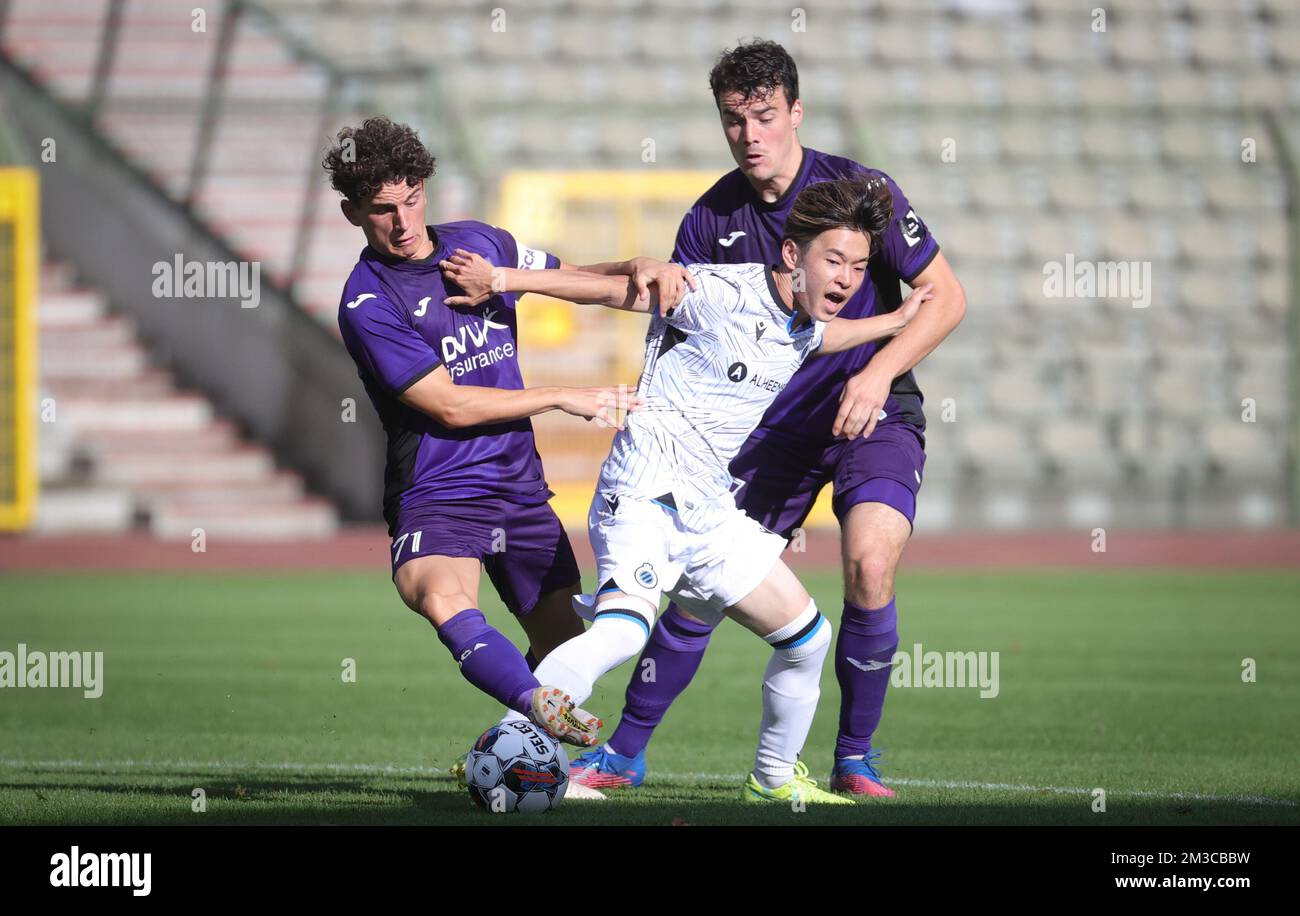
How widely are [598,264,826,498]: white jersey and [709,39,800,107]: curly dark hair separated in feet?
1.95

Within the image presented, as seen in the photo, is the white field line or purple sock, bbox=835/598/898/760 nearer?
the white field line

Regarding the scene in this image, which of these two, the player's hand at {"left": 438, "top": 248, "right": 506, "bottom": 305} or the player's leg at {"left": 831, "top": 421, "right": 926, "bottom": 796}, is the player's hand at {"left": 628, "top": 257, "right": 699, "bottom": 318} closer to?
the player's hand at {"left": 438, "top": 248, "right": 506, "bottom": 305}

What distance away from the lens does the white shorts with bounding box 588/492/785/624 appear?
192 inches

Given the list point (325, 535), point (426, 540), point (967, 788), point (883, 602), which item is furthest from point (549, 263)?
point (325, 535)

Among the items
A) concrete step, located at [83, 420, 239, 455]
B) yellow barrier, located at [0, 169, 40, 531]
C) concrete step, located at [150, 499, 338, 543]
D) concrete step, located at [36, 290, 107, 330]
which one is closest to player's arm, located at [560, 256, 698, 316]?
concrete step, located at [150, 499, 338, 543]

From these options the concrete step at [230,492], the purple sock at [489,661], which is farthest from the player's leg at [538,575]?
the concrete step at [230,492]

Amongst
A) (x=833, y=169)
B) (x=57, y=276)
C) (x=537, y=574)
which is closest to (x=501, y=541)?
(x=537, y=574)

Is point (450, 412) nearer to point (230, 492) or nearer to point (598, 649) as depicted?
point (598, 649)

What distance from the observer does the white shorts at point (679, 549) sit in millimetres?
4867

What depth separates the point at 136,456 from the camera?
15.7 meters

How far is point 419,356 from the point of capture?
514 cm

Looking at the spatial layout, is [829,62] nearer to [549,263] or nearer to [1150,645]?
[1150,645]

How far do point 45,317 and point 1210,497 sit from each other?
10.9 meters

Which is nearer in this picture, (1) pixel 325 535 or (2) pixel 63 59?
(1) pixel 325 535
